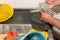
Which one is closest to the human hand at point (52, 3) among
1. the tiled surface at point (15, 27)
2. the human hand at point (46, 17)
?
the human hand at point (46, 17)

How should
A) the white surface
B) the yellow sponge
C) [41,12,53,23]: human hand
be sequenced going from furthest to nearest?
the white surface, the yellow sponge, [41,12,53,23]: human hand

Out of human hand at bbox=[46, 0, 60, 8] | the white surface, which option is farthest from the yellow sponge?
human hand at bbox=[46, 0, 60, 8]

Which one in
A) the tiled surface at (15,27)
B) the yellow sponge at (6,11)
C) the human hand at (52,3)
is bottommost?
the tiled surface at (15,27)

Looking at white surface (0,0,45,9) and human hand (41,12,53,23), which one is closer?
human hand (41,12,53,23)

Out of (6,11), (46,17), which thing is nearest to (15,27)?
(6,11)

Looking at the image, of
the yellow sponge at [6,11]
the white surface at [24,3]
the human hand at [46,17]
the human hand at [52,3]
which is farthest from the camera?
the white surface at [24,3]

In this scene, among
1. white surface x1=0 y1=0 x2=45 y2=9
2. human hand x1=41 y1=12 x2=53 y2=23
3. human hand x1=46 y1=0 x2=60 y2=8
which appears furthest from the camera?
white surface x1=0 y1=0 x2=45 y2=9

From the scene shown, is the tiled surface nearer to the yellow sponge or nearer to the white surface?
the yellow sponge

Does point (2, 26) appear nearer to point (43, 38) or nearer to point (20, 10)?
point (20, 10)

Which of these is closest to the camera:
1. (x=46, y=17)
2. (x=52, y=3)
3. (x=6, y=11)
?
(x=46, y=17)

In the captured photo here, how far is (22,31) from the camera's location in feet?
4.83

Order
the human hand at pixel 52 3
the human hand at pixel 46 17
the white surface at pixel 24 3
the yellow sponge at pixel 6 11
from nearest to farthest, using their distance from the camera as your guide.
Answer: the human hand at pixel 46 17
the human hand at pixel 52 3
the yellow sponge at pixel 6 11
the white surface at pixel 24 3

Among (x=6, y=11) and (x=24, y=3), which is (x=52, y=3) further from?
(x=6, y=11)

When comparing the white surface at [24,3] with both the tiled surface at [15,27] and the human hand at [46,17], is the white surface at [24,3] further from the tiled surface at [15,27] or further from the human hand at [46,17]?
the human hand at [46,17]
